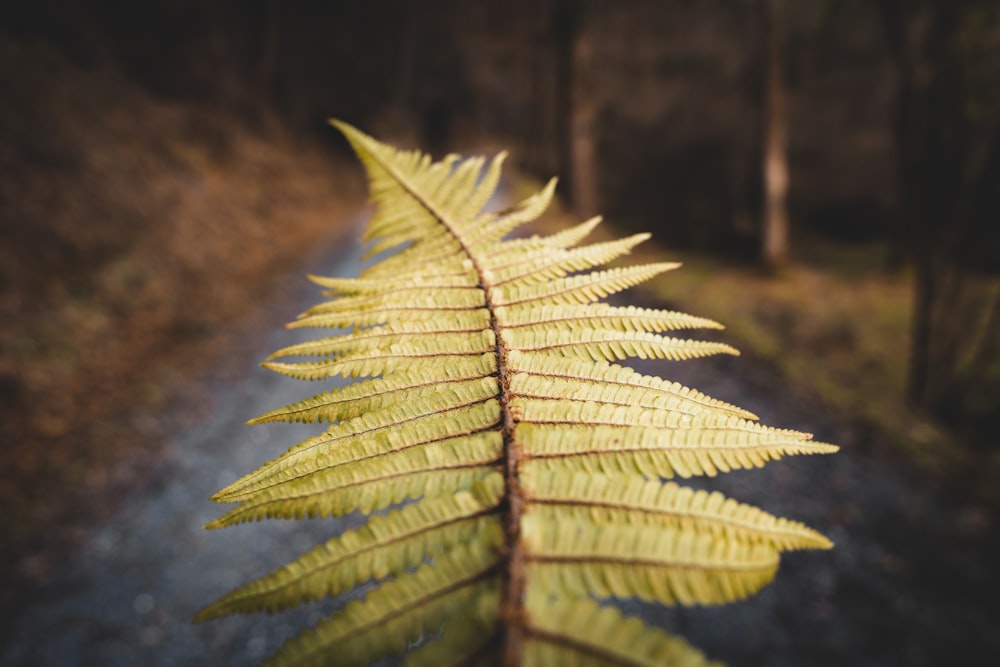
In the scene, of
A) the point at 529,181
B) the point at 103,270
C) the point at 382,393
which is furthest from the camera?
the point at 529,181

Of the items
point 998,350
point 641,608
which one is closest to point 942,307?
point 998,350

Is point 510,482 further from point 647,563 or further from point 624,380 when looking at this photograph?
point 624,380

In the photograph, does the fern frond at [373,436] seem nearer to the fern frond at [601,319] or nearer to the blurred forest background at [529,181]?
the fern frond at [601,319]

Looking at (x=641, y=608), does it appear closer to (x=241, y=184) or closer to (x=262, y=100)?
(x=241, y=184)

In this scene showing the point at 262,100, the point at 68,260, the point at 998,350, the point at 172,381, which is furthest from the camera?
the point at 262,100

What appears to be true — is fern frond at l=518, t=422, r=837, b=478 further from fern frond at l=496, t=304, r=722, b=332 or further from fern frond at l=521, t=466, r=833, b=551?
fern frond at l=496, t=304, r=722, b=332

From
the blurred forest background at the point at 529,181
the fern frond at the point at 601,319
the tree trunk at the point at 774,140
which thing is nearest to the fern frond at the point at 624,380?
the fern frond at the point at 601,319

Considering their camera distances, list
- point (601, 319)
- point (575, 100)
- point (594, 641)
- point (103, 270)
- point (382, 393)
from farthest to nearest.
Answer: point (575, 100) → point (103, 270) → point (601, 319) → point (382, 393) → point (594, 641)

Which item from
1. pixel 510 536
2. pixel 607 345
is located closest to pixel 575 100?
pixel 607 345

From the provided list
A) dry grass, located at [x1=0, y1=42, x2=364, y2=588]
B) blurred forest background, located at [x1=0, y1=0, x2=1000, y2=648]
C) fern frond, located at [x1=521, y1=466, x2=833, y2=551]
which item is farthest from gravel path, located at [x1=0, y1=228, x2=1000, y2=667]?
fern frond, located at [x1=521, y1=466, x2=833, y2=551]
